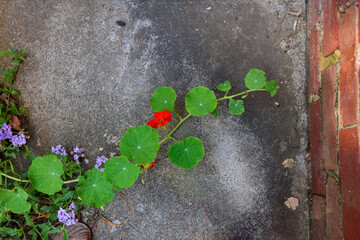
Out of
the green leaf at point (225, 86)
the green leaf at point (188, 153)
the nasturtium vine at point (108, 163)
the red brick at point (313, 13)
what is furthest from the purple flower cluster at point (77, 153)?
the red brick at point (313, 13)

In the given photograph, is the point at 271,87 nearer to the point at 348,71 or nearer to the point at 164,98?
the point at 348,71

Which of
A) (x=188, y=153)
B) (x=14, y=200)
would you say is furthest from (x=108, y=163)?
(x=14, y=200)

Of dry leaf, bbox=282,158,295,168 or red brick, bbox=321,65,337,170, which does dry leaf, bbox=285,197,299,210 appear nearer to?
dry leaf, bbox=282,158,295,168

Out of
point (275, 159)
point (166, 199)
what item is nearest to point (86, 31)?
point (166, 199)

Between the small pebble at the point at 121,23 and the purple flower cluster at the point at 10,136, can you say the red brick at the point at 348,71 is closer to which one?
the small pebble at the point at 121,23

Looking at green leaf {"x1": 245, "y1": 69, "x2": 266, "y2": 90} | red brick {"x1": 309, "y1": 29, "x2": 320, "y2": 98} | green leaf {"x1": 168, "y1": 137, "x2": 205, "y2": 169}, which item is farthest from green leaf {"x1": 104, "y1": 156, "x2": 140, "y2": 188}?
red brick {"x1": 309, "y1": 29, "x2": 320, "y2": 98}

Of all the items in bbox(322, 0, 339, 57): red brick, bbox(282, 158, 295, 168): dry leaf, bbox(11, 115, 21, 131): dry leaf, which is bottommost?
bbox(11, 115, 21, 131): dry leaf
